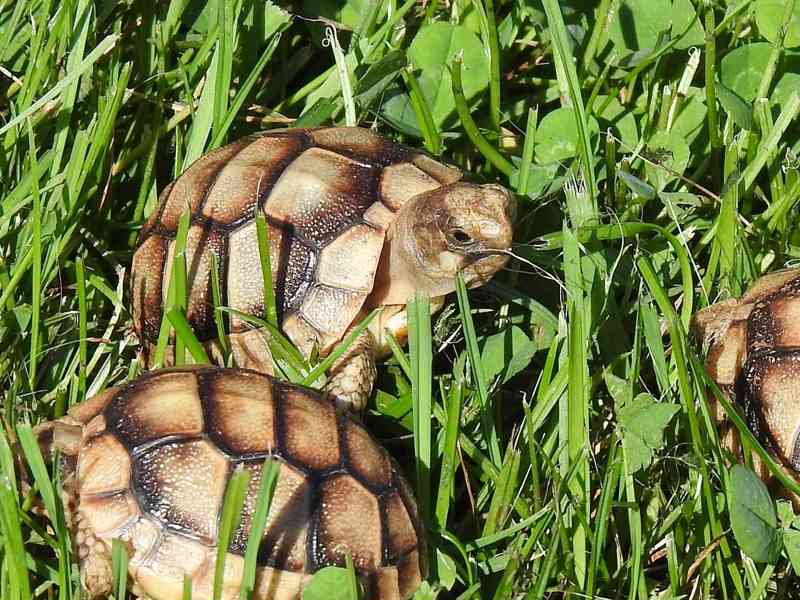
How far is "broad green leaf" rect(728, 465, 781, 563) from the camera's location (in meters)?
2.66

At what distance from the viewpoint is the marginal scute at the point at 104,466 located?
8.04ft

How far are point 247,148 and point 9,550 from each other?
4.70 feet

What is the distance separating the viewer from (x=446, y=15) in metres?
4.02

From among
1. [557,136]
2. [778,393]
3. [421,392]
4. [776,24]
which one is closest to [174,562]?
[421,392]

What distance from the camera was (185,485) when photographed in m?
2.42

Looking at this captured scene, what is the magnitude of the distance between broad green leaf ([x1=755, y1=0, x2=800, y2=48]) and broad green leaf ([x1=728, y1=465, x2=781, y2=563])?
1663 millimetres

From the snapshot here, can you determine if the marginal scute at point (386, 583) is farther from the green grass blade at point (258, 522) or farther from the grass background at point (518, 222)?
the green grass blade at point (258, 522)

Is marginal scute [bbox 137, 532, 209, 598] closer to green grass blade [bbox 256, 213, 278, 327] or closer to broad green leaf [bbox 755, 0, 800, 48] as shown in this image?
green grass blade [bbox 256, 213, 278, 327]

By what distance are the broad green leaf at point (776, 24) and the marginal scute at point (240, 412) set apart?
2119mm

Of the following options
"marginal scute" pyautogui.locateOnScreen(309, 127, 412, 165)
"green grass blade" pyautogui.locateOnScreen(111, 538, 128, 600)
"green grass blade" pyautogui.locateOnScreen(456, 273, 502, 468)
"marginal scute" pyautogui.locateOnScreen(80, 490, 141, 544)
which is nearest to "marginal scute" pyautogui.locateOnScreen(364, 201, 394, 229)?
"marginal scute" pyautogui.locateOnScreen(309, 127, 412, 165)

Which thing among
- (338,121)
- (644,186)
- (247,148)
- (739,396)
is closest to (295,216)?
(247,148)

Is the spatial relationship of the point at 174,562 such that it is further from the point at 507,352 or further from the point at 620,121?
the point at 620,121

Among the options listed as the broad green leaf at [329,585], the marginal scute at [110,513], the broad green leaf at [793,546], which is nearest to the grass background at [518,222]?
the broad green leaf at [793,546]

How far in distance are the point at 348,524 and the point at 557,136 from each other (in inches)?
66.3
